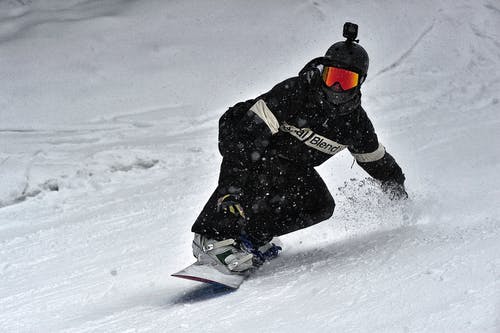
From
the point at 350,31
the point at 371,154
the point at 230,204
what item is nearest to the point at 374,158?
the point at 371,154

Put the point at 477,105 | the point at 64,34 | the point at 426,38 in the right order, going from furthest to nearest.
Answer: the point at 426,38 → the point at 64,34 → the point at 477,105

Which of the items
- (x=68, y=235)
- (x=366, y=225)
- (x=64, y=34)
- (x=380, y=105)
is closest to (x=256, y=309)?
(x=366, y=225)

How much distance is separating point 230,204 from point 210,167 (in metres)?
2.96

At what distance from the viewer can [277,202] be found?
155 inches

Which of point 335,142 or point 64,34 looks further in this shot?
point 64,34

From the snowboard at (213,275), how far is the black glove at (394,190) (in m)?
1.03

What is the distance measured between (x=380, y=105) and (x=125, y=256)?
416 centimetres

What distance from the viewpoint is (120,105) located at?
796 centimetres

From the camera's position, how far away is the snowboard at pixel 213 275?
3.52m

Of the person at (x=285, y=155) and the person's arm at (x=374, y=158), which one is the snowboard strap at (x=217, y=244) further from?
the person's arm at (x=374, y=158)

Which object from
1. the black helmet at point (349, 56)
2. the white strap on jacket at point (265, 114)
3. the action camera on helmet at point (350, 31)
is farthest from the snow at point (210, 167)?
the action camera on helmet at point (350, 31)

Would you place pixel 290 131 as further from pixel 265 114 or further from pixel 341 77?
pixel 341 77

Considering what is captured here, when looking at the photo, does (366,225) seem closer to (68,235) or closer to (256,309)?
(256,309)

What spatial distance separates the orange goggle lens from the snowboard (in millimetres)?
1060
